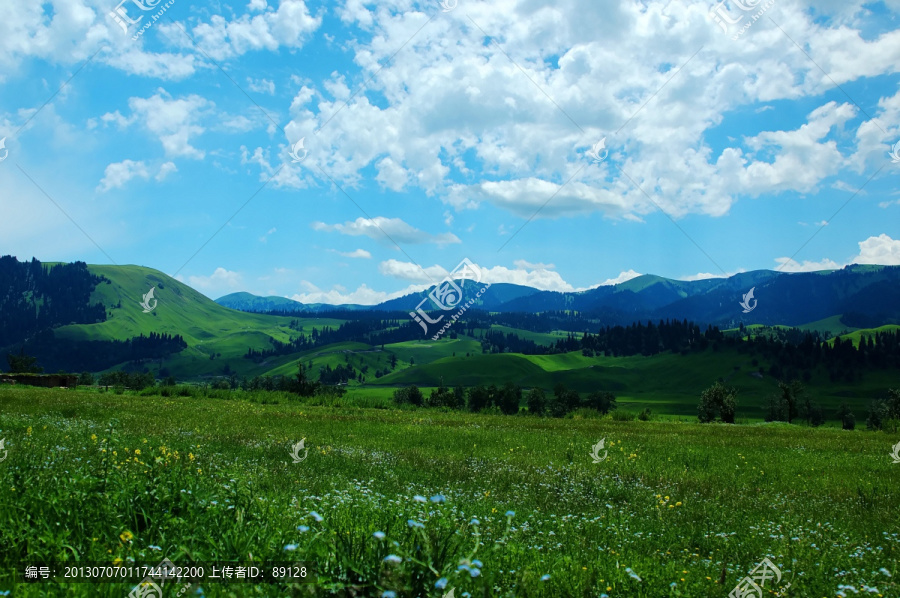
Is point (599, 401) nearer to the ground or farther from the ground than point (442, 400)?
nearer to the ground

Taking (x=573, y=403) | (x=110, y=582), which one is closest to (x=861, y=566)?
(x=110, y=582)

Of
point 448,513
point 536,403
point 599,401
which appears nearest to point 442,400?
point 536,403

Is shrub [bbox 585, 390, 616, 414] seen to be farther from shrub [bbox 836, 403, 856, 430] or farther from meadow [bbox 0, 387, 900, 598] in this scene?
meadow [bbox 0, 387, 900, 598]

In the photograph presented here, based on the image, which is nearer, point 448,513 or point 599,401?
point 448,513

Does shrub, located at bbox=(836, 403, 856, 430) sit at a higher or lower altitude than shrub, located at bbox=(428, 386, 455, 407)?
lower

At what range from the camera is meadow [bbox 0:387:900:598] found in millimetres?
5301

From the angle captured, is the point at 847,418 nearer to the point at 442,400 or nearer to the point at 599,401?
the point at 599,401

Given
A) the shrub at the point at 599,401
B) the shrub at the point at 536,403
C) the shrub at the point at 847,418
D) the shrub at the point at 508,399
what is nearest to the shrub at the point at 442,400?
the shrub at the point at 508,399

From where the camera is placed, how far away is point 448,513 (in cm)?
886

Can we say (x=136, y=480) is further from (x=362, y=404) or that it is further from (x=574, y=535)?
(x=362, y=404)

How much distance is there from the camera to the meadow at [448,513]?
5301 millimetres

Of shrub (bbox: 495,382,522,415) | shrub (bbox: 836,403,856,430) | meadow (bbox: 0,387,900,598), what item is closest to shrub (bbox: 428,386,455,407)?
shrub (bbox: 495,382,522,415)

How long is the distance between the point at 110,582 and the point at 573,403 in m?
167

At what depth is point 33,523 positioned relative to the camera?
629 cm
